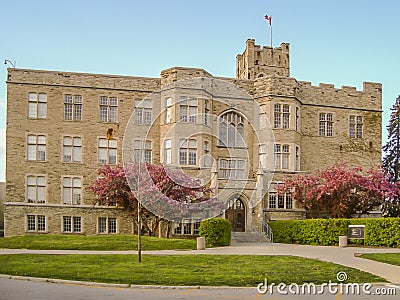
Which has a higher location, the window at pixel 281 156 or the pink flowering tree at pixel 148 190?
the window at pixel 281 156

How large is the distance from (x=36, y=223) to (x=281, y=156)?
17.2m

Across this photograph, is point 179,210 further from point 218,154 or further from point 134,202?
point 218,154

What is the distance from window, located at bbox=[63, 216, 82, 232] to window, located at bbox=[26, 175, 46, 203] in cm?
199

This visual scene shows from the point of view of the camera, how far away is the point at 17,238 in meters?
34.5

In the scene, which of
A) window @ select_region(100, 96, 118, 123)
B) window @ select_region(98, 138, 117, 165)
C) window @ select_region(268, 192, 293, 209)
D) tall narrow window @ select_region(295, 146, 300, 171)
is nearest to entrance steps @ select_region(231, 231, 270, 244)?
window @ select_region(268, 192, 293, 209)

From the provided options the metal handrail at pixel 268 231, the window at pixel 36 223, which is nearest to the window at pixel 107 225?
the window at pixel 36 223

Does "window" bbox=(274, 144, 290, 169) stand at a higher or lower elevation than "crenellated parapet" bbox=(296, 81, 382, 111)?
lower

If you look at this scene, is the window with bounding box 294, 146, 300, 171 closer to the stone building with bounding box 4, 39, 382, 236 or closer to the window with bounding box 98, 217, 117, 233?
the stone building with bounding box 4, 39, 382, 236

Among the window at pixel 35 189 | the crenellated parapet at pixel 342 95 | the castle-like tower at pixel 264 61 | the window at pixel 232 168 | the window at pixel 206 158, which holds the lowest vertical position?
the window at pixel 35 189

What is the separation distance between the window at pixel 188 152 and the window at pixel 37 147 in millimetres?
9274

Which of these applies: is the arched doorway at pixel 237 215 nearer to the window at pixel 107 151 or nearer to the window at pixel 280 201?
the window at pixel 280 201

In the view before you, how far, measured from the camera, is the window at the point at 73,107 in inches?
1783

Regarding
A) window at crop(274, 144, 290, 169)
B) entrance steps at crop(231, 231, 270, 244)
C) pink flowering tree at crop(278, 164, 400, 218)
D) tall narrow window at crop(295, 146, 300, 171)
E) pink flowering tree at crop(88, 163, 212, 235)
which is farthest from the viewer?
tall narrow window at crop(295, 146, 300, 171)

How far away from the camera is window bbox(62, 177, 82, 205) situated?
147ft
